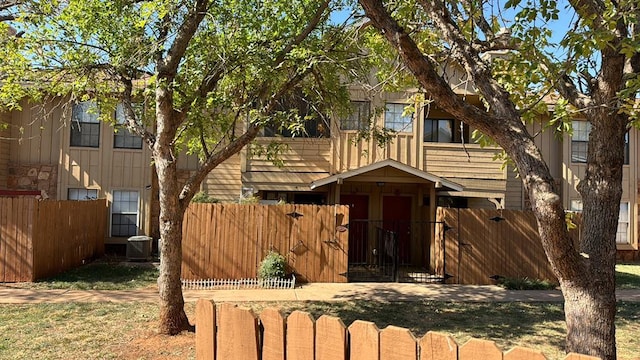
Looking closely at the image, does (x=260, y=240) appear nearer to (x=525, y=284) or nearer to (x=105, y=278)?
(x=105, y=278)

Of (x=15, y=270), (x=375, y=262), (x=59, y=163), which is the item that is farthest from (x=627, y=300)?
(x=59, y=163)

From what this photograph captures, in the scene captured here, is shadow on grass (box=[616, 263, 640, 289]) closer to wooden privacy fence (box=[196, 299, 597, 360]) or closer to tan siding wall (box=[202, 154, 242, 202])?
tan siding wall (box=[202, 154, 242, 202])

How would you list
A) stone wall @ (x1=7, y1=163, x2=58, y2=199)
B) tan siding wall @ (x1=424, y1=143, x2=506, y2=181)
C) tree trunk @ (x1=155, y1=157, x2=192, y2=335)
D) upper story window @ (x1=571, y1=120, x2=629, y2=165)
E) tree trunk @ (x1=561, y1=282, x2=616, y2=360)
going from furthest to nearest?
upper story window @ (x1=571, y1=120, x2=629, y2=165) → stone wall @ (x1=7, y1=163, x2=58, y2=199) → tan siding wall @ (x1=424, y1=143, x2=506, y2=181) → tree trunk @ (x1=155, y1=157, x2=192, y2=335) → tree trunk @ (x1=561, y1=282, x2=616, y2=360)

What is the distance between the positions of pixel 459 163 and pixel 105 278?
35.4 ft

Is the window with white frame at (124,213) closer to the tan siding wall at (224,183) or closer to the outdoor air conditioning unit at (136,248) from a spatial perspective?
the outdoor air conditioning unit at (136,248)

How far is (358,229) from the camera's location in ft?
50.0

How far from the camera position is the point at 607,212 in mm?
4098

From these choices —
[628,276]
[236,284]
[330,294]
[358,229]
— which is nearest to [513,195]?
[628,276]

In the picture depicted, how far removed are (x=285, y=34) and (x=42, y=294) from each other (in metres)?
7.37

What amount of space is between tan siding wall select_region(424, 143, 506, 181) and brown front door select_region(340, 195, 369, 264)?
2513 millimetres

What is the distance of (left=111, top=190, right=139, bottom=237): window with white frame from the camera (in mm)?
16125

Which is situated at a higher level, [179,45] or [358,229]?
[179,45]

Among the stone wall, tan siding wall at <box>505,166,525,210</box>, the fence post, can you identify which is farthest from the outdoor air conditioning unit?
tan siding wall at <box>505,166,525,210</box>

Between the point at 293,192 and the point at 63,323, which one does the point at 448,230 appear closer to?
the point at 293,192
